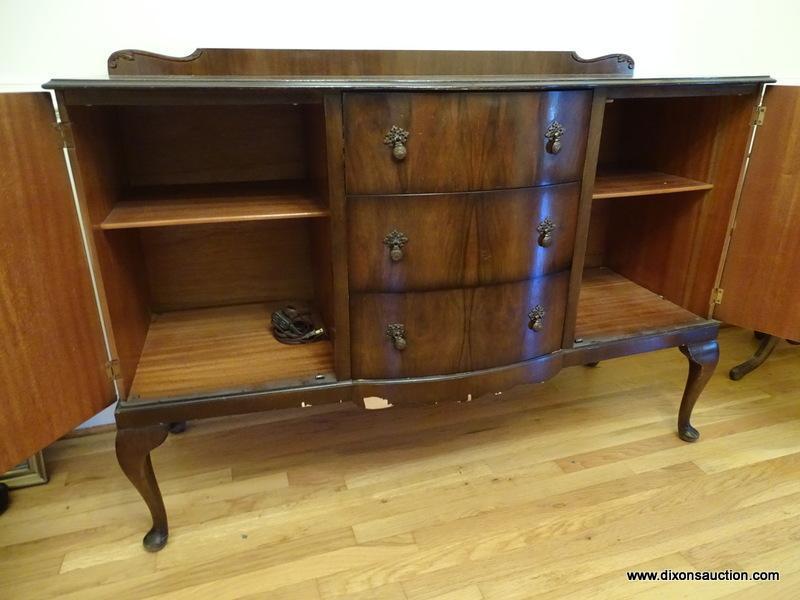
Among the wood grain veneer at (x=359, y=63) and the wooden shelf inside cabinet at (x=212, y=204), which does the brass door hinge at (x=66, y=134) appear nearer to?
the wooden shelf inside cabinet at (x=212, y=204)

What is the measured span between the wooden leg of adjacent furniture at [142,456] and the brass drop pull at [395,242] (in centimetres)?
58

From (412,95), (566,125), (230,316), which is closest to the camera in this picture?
(412,95)

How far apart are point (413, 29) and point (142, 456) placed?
3.90ft

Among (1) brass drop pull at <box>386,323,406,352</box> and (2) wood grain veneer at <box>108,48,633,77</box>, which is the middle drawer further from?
(2) wood grain veneer at <box>108,48,633,77</box>

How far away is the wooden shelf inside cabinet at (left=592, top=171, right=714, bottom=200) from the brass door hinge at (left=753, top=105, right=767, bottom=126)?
0.16m

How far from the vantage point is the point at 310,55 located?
1318 mm

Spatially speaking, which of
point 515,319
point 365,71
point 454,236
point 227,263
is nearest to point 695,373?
point 515,319

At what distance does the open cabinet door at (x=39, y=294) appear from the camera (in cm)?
88

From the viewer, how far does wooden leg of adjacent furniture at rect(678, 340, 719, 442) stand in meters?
1.47

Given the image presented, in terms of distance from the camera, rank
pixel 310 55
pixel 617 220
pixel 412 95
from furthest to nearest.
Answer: pixel 617 220 → pixel 310 55 → pixel 412 95

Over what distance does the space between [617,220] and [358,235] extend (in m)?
0.98

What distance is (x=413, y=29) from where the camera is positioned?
1.43m

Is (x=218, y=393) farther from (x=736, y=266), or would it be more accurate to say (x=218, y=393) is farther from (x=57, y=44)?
(x=736, y=266)

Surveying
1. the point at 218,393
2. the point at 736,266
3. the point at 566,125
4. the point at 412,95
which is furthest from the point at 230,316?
the point at 736,266
